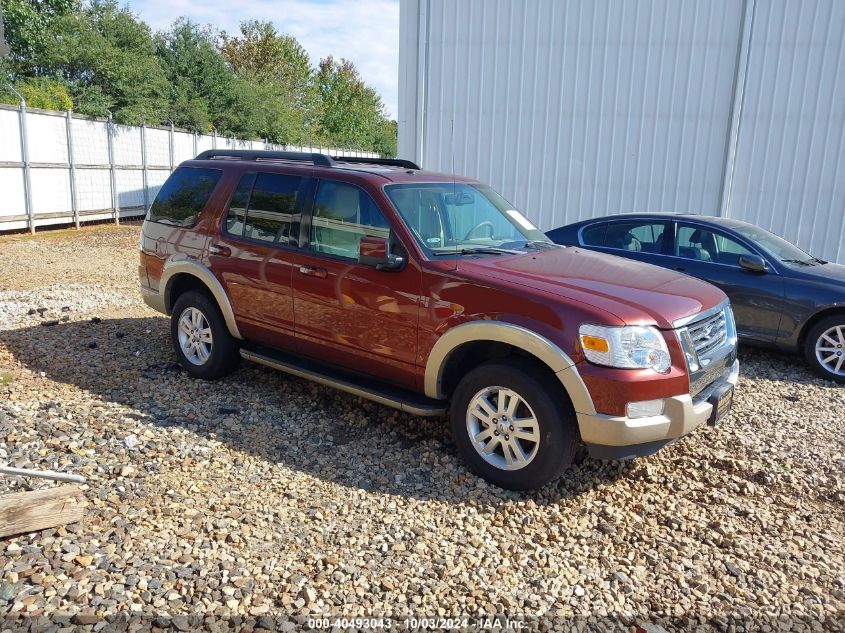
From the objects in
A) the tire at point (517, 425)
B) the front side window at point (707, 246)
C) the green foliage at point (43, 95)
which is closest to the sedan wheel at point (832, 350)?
the front side window at point (707, 246)

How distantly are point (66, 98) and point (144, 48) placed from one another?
646 centimetres

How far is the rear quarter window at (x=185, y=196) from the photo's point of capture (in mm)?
5805

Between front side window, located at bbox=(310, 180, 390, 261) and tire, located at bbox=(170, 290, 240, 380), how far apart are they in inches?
51.4

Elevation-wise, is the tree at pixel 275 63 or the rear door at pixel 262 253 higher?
the tree at pixel 275 63

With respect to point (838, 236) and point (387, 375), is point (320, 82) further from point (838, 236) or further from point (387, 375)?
point (387, 375)

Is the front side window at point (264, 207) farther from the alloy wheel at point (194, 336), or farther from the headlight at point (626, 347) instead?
the headlight at point (626, 347)

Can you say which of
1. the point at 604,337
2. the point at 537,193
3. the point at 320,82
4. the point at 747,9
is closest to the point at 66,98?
the point at 537,193

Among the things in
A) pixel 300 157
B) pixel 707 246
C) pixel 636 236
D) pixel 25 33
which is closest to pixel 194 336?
pixel 300 157

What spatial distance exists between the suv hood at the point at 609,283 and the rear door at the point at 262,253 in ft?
5.05

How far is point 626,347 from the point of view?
12.1ft

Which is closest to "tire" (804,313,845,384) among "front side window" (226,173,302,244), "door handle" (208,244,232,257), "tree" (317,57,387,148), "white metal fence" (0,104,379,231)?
"front side window" (226,173,302,244)

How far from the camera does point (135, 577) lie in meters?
3.08

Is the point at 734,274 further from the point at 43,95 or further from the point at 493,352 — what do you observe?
the point at 43,95

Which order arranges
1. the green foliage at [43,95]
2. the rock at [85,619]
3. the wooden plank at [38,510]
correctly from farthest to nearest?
the green foliage at [43,95] → the wooden plank at [38,510] → the rock at [85,619]
